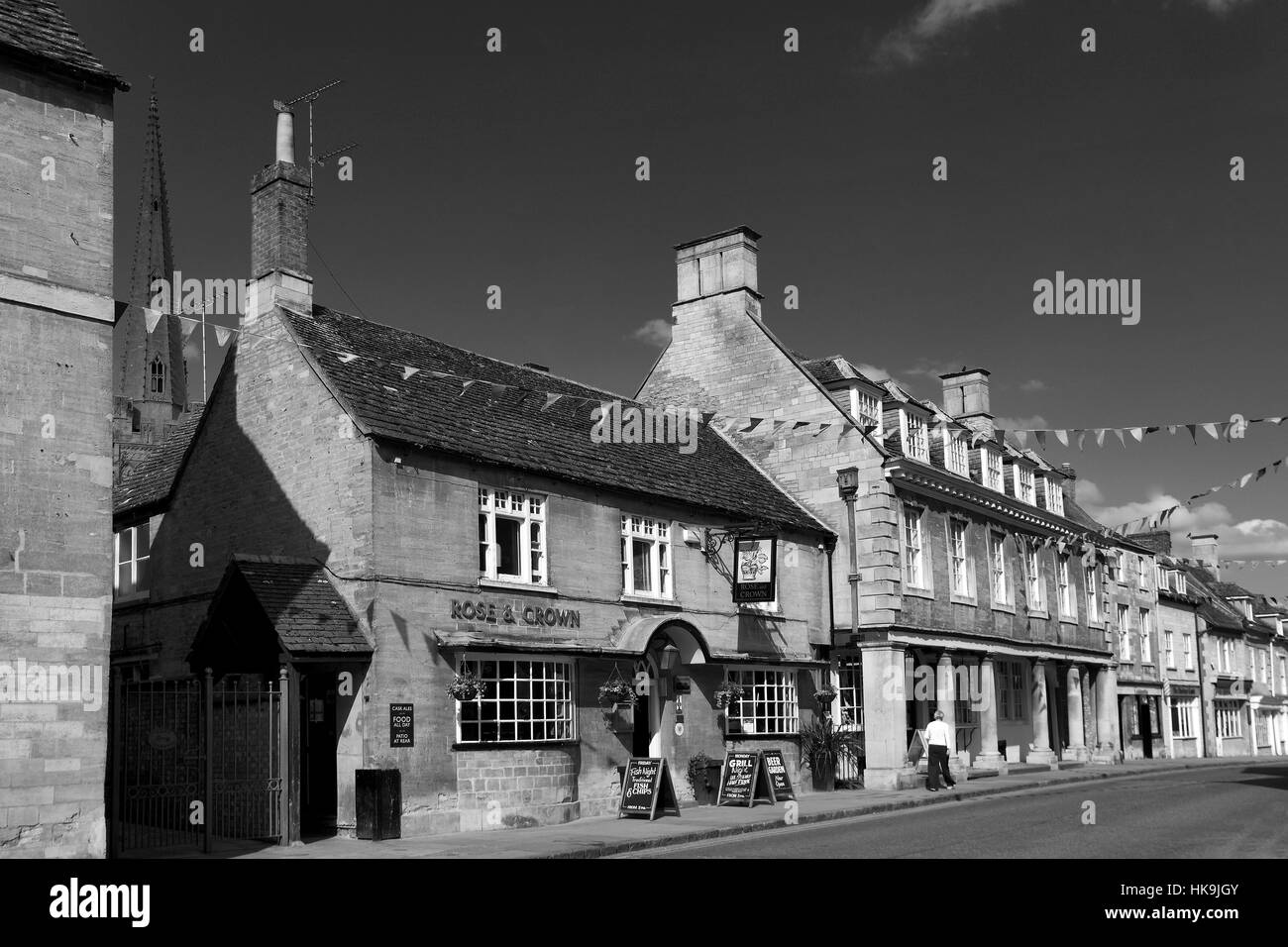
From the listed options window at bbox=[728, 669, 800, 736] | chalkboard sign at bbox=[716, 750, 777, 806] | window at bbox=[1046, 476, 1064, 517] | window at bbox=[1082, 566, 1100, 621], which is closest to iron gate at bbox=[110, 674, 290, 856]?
chalkboard sign at bbox=[716, 750, 777, 806]

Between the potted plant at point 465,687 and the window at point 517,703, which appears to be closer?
the potted plant at point 465,687

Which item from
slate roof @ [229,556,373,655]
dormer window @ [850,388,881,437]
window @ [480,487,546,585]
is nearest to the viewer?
slate roof @ [229,556,373,655]

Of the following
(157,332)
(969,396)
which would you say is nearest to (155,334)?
(157,332)

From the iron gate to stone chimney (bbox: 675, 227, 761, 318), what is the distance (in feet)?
56.1

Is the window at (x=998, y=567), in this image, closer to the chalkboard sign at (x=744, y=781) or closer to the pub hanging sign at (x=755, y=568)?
the pub hanging sign at (x=755, y=568)

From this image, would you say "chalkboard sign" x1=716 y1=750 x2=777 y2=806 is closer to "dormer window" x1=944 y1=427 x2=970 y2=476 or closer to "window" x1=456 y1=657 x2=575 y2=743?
"window" x1=456 y1=657 x2=575 y2=743

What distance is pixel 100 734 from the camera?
45.7ft

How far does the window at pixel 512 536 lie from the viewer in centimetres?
2078

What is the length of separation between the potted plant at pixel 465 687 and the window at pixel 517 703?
191 mm

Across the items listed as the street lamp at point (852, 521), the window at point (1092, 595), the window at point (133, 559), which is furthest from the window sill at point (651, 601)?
the window at point (1092, 595)

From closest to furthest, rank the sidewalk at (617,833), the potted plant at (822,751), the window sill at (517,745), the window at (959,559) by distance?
the sidewalk at (617,833), the window sill at (517,745), the potted plant at (822,751), the window at (959,559)

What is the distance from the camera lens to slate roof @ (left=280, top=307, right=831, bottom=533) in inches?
807
